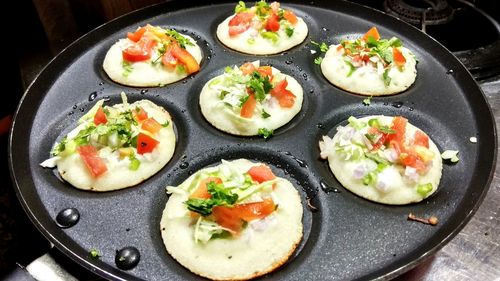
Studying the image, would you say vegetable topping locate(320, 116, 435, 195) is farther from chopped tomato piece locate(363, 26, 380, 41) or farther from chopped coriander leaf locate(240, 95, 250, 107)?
chopped tomato piece locate(363, 26, 380, 41)

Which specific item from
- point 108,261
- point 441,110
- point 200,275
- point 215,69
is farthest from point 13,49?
point 441,110

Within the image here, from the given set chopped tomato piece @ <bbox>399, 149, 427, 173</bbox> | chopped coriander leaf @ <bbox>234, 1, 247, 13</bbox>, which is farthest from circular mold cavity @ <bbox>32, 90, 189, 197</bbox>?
chopped tomato piece @ <bbox>399, 149, 427, 173</bbox>

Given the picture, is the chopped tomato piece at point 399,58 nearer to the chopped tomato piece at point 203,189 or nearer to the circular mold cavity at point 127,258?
the chopped tomato piece at point 203,189

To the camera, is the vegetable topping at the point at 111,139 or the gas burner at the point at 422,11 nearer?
the vegetable topping at the point at 111,139

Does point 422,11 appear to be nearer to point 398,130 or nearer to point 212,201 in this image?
point 398,130

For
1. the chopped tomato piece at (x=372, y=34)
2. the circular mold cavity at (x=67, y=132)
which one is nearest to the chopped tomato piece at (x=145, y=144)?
the circular mold cavity at (x=67, y=132)

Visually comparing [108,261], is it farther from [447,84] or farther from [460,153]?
[447,84]
